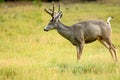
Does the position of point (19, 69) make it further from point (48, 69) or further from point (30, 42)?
point (30, 42)

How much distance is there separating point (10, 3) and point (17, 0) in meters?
1.05

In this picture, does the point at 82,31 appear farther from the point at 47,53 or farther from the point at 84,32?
the point at 47,53

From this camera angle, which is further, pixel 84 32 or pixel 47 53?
pixel 47 53

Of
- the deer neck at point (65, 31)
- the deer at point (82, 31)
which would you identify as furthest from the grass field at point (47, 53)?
the deer neck at point (65, 31)

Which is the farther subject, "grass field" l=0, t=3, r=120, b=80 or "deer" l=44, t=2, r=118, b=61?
"deer" l=44, t=2, r=118, b=61

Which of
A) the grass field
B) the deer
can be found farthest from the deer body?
the grass field

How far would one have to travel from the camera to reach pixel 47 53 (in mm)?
15797

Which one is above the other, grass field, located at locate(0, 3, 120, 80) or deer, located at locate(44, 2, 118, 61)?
deer, located at locate(44, 2, 118, 61)

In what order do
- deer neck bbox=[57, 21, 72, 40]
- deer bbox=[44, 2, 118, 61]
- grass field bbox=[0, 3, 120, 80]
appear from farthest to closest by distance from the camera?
1. deer neck bbox=[57, 21, 72, 40]
2. deer bbox=[44, 2, 118, 61]
3. grass field bbox=[0, 3, 120, 80]

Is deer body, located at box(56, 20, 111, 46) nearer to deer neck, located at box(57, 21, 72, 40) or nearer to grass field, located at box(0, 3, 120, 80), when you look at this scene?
deer neck, located at box(57, 21, 72, 40)

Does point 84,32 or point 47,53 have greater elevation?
point 84,32

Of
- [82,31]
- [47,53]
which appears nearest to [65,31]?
[82,31]

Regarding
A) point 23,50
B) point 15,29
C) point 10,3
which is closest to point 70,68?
point 23,50

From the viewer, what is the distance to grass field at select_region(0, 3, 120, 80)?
999 centimetres
